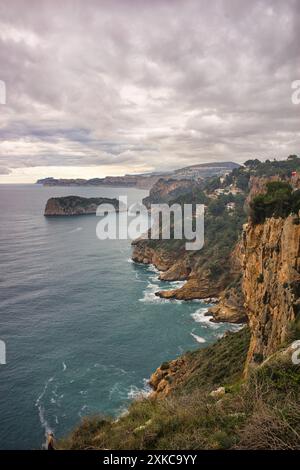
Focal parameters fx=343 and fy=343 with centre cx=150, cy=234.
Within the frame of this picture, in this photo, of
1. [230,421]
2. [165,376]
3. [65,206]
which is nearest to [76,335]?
[165,376]

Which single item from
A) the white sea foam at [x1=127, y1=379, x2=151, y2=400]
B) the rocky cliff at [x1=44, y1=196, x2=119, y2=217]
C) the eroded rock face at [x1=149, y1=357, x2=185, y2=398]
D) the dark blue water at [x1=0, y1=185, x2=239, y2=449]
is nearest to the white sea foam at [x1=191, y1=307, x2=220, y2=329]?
the dark blue water at [x1=0, y1=185, x2=239, y2=449]

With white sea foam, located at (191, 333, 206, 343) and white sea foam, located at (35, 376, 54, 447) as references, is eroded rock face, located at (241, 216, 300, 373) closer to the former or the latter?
white sea foam, located at (191, 333, 206, 343)

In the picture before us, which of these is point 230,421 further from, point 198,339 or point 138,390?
point 198,339

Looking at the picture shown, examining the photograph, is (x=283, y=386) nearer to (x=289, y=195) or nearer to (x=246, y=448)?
(x=246, y=448)

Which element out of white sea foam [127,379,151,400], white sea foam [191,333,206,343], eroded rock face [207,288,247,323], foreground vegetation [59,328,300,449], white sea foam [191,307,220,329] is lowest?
white sea foam [127,379,151,400]

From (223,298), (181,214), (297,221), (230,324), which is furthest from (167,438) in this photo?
(181,214)

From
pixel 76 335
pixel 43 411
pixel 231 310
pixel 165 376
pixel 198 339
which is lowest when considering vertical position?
pixel 43 411

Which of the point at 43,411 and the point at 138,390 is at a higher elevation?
the point at 43,411
